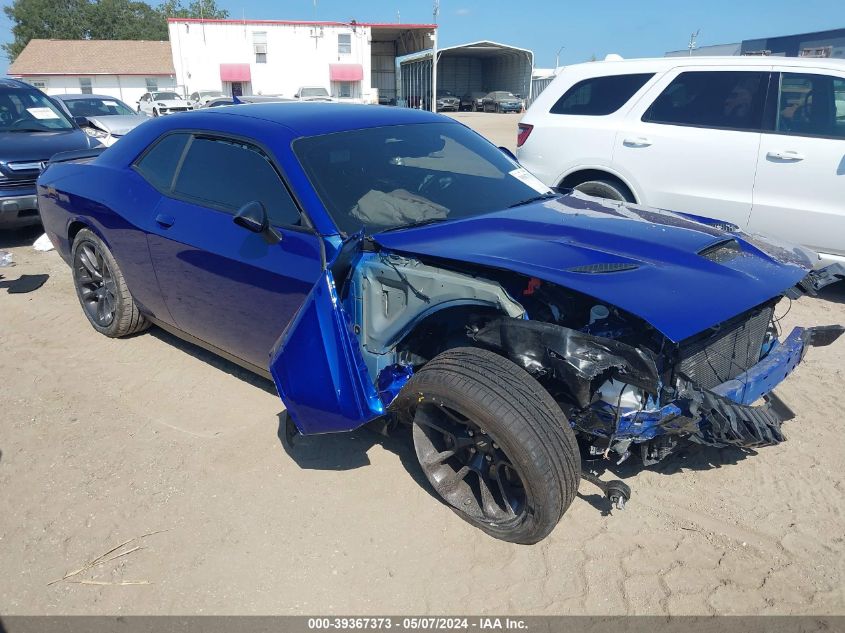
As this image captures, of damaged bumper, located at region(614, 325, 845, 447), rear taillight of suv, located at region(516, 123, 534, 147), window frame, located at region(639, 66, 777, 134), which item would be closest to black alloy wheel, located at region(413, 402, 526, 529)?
damaged bumper, located at region(614, 325, 845, 447)

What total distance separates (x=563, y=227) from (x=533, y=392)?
912 mm

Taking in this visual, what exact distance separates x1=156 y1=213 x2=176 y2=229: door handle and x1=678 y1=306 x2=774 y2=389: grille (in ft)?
9.28

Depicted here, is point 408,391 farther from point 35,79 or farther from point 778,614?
point 35,79

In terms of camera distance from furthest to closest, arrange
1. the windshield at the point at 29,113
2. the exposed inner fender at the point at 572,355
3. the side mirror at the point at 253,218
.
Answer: the windshield at the point at 29,113
the side mirror at the point at 253,218
the exposed inner fender at the point at 572,355

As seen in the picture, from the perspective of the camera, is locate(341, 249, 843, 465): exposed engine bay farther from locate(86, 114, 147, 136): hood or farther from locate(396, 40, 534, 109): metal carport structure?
locate(396, 40, 534, 109): metal carport structure

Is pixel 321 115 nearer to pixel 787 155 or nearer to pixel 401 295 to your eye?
pixel 401 295

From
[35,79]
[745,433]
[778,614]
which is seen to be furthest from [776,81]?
[35,79]

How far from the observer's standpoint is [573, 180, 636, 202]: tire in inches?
231

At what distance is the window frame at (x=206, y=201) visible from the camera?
10.1 ft

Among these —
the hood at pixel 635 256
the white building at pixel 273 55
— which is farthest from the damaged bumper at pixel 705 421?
the white building at pixel 273 55

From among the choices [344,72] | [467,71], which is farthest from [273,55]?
[467,71]

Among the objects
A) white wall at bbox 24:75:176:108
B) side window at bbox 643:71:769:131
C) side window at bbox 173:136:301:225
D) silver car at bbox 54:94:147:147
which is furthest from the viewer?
white wall at bbox 24:75:176:108

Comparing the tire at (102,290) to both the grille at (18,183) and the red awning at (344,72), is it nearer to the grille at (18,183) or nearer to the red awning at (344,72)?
the grille at (18,183)

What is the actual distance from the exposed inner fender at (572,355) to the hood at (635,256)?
172 mm
